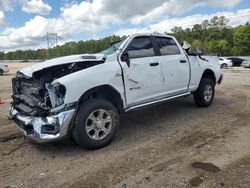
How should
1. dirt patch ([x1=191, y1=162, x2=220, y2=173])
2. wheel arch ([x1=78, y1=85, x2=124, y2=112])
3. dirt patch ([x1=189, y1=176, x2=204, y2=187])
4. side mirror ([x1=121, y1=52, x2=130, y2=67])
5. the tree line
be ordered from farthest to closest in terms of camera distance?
the tree line, side mirror ([x1=121, y1=52, x2=130, y2=67]), wheel arch ([x1=78, y1=85, x2=124, y2=112]), dirt patch ([x1=191, y1=162, x2=220, y2=173]), dirt patch ([x1=189, y1=176, x2=204, y2=187])

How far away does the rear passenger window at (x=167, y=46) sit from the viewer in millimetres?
6079

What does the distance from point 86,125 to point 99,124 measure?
0.25 meters

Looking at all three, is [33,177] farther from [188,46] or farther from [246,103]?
[246,103]

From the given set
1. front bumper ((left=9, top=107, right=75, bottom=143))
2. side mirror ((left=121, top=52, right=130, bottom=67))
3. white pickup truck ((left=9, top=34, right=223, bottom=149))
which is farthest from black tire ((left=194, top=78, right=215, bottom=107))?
front bumper ((left=9, top=107, right=75, bottom=143))

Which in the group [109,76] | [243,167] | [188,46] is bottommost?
[243,167]

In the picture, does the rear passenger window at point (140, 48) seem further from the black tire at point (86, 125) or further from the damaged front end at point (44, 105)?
the black tire at point (86, 125)

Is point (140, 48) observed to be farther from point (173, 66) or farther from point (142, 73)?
point (173, 66)

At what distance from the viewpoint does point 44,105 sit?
450 centimetres

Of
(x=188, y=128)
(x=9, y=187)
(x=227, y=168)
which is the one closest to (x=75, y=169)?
(x=9, y=187)

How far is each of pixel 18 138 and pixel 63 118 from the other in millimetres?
1586

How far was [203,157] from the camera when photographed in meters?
4.22

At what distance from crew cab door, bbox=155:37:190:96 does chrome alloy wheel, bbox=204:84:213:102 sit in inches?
39.0

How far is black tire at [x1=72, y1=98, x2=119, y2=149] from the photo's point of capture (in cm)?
444

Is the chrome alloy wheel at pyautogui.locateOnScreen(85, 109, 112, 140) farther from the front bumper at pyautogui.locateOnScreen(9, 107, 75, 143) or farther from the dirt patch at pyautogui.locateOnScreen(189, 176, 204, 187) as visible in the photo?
the dirt patch at pyautogui.locateOnScreen(189, 176, 204, 187)
